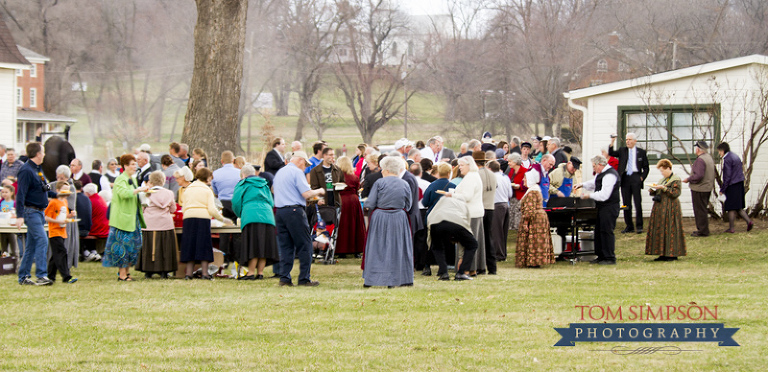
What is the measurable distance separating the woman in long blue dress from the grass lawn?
0.31m

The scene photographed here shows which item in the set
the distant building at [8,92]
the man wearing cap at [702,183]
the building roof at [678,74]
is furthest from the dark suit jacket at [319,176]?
the distant building at [8,92]

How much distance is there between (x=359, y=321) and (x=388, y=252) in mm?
2654

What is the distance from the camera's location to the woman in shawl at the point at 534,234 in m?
13.9

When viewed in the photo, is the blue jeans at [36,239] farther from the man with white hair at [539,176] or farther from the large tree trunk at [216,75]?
the man with white hair at [539,176]

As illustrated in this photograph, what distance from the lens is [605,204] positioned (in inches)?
556

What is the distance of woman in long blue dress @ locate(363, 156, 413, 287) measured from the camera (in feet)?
38.0

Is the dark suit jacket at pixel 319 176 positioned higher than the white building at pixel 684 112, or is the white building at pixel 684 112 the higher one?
the white building at pixel 684 112

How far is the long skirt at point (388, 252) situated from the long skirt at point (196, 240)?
251 centimetres

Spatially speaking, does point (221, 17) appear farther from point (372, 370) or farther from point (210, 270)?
point (372, 370)

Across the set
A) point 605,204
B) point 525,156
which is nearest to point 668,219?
point 605,204

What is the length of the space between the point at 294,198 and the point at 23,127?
1673 inches

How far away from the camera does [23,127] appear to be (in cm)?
4997

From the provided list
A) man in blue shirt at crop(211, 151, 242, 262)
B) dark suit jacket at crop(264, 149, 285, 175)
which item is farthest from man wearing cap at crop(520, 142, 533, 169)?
man in blue shirt at crop(211, 151, 242, 262)

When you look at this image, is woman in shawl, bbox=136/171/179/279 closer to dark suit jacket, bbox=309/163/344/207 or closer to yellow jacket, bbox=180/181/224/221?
yellow jacket, bbox=180/181/224/221
